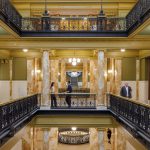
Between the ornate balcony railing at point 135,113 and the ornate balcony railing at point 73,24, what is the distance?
427 cm

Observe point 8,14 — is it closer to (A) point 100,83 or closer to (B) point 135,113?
(A) point 100,83

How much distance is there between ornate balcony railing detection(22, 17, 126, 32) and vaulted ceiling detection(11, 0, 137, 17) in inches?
106

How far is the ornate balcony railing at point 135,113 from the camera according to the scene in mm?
9182

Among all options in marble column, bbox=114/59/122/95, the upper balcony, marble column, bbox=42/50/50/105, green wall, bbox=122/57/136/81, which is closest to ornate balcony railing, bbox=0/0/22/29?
the upper balcony

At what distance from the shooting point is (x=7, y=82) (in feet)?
69.3

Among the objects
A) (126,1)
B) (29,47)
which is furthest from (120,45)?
(29,47)

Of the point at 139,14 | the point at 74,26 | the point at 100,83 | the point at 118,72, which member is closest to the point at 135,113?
the point at 139,14

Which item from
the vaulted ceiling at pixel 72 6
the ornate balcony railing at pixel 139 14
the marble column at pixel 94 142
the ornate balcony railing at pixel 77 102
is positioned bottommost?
the marble column at pixel 94 142

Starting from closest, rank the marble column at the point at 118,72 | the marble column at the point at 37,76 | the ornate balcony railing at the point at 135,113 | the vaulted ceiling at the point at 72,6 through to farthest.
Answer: the ornate balcony railing at the point at 135,113
the vaulted ceiling at the point at 72,6
the marble column at the point at 118,72
the marble column at the point at 37,76

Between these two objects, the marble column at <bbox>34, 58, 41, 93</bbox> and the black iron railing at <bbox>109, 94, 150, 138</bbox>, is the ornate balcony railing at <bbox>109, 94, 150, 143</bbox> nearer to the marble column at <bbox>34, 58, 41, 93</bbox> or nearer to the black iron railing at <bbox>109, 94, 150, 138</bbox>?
the black iron railing at <bbox>109, 94, 150, 138</bbox>

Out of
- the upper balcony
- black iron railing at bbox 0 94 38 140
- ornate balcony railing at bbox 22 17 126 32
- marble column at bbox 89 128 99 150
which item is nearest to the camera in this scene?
black iron railing at bbox 0 94 38 140

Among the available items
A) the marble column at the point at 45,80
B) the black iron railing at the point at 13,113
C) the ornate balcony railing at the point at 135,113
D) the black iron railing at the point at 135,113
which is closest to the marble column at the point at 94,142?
the marble column at the point at 45,80

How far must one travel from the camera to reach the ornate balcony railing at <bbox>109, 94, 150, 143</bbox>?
30.1 ft

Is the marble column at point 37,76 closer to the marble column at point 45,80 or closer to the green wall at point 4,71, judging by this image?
the green wall at point 4,71
